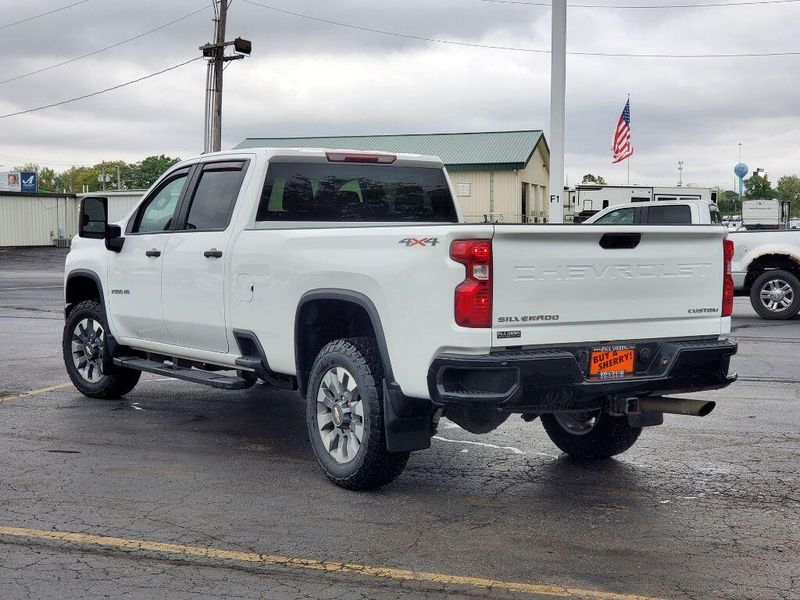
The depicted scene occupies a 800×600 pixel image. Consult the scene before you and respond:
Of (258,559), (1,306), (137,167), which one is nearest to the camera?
(258,559)

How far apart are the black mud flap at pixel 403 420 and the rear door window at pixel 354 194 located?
206cm

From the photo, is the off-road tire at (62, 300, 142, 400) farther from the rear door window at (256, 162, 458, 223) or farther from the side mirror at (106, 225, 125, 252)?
the rear door window at (256, 162, 458, 223)

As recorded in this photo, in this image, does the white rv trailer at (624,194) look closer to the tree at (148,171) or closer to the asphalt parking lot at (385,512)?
the asphalt parking lot at (385,512)

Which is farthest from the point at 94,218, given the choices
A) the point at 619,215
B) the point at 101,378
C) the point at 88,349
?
the point at 619,215

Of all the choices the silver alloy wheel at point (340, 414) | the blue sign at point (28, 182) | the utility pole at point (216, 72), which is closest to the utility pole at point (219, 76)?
the utility pole at point (216, 72)

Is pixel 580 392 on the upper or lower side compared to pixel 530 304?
lower

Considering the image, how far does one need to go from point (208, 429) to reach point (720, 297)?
4.04 metres

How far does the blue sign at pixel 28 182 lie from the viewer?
79.2m

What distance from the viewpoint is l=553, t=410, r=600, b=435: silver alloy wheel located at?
6941mm

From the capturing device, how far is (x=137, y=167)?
146 m

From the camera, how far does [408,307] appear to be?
221 inches

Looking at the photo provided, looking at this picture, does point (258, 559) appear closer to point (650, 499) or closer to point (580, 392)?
point (580, 392)

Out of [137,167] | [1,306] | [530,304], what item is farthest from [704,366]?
[137,167]

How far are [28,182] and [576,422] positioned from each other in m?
80.1
